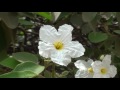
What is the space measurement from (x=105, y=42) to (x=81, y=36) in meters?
0.15

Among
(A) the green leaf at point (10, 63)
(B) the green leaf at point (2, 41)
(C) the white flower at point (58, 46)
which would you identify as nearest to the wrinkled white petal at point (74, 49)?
(C) the white flower at point (58, 46)

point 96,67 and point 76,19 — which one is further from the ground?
point 76,19

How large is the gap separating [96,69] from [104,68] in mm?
65

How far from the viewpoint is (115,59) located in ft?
3.23

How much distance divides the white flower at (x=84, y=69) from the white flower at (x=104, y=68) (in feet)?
0.07

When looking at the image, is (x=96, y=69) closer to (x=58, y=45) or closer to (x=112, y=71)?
(x=112, y=71)

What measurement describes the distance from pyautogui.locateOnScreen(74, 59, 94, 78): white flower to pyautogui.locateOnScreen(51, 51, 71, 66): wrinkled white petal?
0.69 feet

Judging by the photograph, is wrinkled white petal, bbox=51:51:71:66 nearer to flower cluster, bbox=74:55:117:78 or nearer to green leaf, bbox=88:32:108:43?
flower cluster, bbox=74:55:117:78

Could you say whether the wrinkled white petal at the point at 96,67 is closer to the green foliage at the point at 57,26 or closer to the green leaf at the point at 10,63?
the green foliage at the point at 57,26

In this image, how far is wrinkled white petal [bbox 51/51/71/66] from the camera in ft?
2.11

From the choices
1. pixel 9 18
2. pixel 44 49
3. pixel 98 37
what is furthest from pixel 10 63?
pixel 98 37

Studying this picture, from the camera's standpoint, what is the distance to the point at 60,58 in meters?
0.66

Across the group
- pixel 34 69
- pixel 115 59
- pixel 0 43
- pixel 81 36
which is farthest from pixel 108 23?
pixel 34 69
